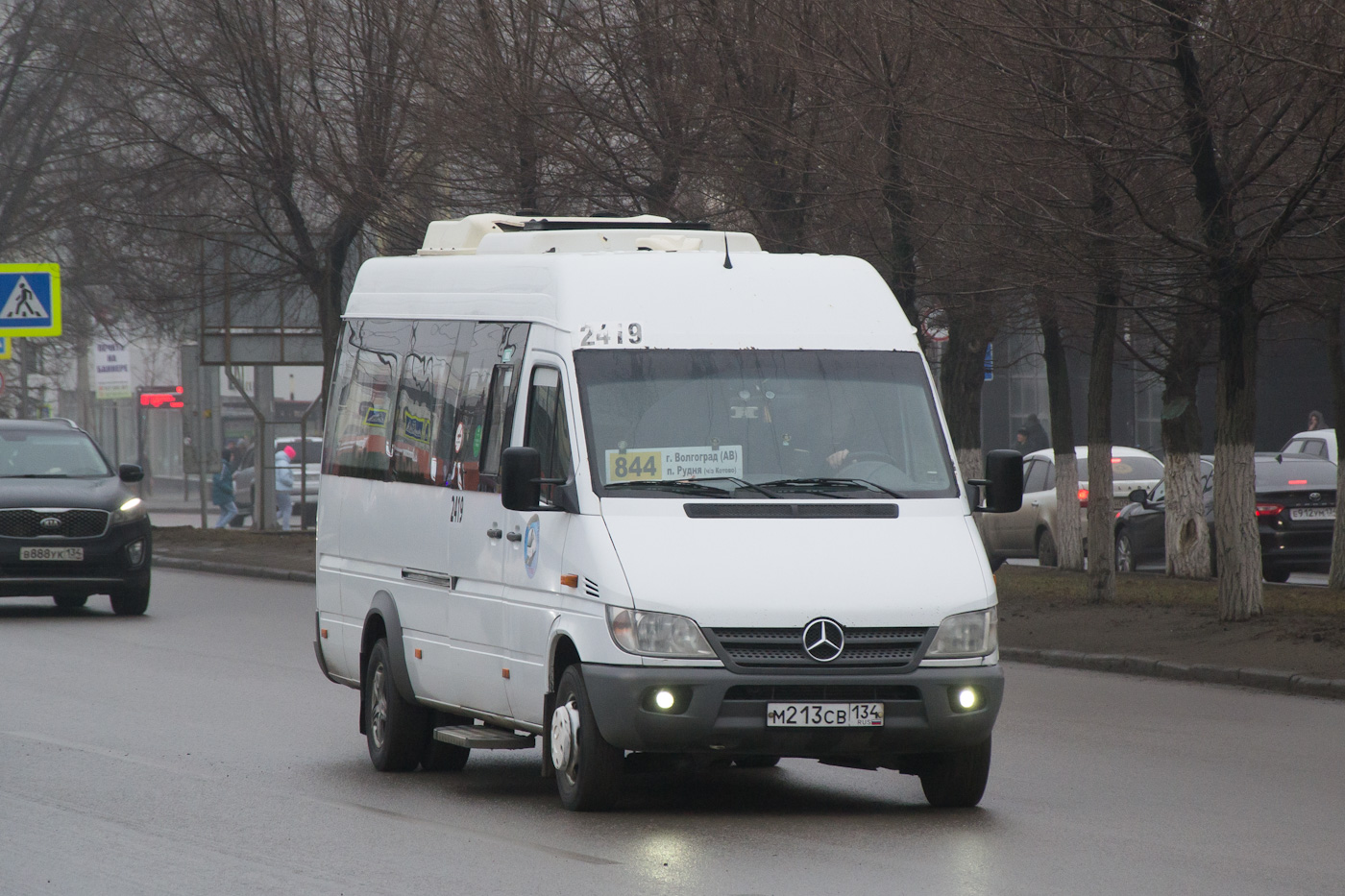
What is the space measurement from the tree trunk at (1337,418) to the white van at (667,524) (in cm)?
1050

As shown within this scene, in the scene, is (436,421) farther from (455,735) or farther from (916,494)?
(916,494)

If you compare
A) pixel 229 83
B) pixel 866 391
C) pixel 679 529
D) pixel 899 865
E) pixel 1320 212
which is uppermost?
pixel 229 83

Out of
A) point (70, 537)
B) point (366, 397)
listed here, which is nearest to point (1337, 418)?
point (70, 537)

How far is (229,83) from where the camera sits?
1113 inches

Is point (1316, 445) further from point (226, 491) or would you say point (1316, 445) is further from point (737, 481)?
point (737, 481)

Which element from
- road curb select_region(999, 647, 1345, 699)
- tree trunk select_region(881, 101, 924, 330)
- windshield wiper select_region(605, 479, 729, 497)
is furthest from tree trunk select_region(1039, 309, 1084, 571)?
windshield wiper select_region(605, 479, 729, 497)

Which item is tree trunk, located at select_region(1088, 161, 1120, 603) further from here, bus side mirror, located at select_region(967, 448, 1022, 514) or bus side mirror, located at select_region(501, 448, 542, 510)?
bus side mirror, located at select_region(501, 448, 542, 510)

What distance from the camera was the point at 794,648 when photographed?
8.75 m

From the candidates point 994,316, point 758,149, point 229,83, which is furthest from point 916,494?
point 229,83

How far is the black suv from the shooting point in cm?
2075

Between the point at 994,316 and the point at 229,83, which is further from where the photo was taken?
the point at 229,83

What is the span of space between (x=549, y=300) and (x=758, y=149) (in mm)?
10727

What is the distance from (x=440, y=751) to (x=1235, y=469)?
8590 millimetres

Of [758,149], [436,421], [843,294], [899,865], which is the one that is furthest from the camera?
[758,149]
